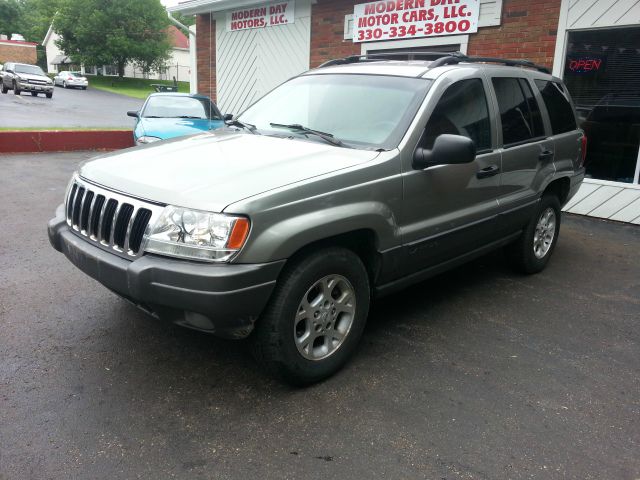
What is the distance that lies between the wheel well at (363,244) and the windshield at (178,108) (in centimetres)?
763

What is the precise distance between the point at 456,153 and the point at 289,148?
1.04 m

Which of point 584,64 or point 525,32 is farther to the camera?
point 525,32

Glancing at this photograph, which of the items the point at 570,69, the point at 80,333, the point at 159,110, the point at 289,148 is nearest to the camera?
the point at 289,148

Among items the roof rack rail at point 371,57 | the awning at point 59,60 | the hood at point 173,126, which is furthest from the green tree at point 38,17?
the roof rack rail at point 371,57

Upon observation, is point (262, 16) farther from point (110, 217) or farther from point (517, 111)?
point (110, 217)

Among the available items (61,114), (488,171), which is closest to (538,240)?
(488,171)

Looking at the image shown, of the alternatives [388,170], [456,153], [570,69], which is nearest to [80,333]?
[388,170]

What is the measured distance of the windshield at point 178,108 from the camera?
10469mm

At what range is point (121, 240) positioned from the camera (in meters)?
3.02

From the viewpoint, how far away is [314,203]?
300 centimetres

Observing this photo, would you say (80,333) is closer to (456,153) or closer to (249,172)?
(249,172)

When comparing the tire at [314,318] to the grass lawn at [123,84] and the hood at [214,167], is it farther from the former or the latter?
the grass lawn at [123,84]

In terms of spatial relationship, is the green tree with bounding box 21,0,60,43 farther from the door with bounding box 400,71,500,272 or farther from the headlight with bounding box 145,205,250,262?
the headlight with bounding box 145,205,250,262

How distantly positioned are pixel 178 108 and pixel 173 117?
455mm
